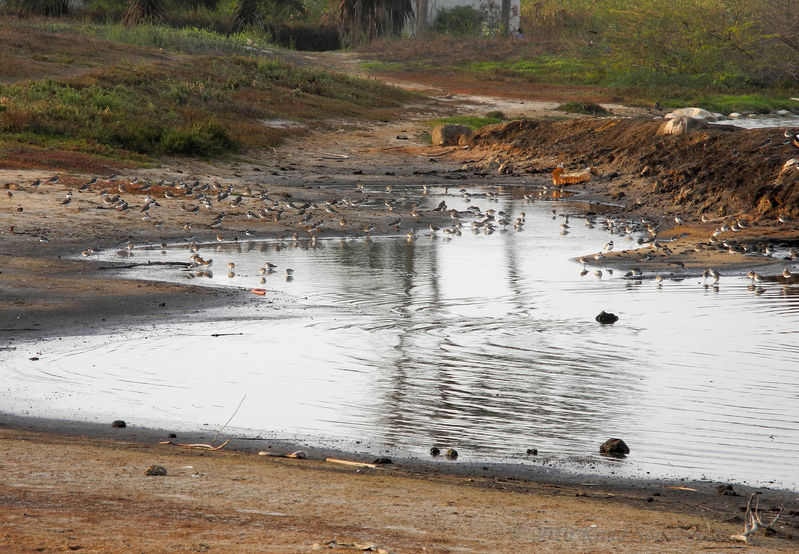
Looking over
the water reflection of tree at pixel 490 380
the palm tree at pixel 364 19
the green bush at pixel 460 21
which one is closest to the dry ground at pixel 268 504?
the water reflection of tree at pixel 490 380

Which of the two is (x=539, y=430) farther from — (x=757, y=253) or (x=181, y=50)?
(x=181, y=50)

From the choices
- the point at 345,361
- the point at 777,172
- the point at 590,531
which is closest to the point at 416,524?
the point at 590,531

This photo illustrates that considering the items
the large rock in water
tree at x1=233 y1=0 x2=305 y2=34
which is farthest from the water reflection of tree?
tree at x1=233 y1=0 x2=305 y2=34

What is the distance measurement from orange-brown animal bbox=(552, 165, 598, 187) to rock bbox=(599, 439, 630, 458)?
66.3 feet

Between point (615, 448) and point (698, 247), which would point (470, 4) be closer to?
point (698, 247)

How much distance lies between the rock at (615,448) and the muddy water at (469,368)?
0.15 metres

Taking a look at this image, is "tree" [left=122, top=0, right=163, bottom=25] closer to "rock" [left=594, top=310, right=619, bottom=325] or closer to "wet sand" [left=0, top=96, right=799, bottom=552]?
"rock" [left=594, top=310, right=619, bottom=325]

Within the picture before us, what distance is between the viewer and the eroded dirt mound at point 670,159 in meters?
21.2

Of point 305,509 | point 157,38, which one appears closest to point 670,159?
point 305,509

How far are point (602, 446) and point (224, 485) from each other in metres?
2.96

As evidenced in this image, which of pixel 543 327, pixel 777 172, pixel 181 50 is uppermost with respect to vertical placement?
pixel 181 50

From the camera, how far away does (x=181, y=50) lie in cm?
4462

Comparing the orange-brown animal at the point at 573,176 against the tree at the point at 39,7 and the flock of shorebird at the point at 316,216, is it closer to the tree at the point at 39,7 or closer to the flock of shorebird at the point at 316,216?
the flock of shorebird at the point at 316,216

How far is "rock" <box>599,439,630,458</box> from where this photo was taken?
7379mm
